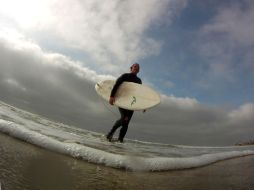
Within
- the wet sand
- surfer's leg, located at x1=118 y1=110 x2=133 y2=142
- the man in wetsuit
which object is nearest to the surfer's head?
the man in wetsuit

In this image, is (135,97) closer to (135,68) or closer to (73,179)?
(135,68)

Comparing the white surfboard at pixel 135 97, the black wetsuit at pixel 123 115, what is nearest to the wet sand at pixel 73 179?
the black wetsuit at pixel 123 115

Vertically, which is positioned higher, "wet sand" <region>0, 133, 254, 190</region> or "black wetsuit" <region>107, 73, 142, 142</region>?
"black wetsuit" <region>107, 73, 142, 142</region>

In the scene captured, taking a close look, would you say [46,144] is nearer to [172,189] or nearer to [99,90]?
[172,189]

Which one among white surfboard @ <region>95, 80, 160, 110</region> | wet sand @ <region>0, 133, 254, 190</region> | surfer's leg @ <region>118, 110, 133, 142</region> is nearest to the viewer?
wet sand @ <region>0, 133, 254, 190</region>

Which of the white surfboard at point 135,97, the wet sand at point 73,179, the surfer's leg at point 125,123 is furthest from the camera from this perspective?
the white surfboard at point 135,97

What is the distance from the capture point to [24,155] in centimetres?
393

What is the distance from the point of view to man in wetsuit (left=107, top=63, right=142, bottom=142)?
8.51m

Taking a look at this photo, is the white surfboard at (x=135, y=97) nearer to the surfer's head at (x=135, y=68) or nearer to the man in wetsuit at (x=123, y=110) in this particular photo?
the man in wetsuit at (x=123, y=110)

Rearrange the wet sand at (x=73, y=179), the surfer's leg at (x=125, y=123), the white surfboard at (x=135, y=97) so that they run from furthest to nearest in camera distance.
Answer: the white surfboard at (x=135, y=97) < the surfer's leg at (x=125, y=123) < the wet sand at (x=73, y=179)

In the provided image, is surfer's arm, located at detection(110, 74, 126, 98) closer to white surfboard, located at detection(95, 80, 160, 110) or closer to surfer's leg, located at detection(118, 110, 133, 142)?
white surfboard, located at detection(95, 80, 160, 110)

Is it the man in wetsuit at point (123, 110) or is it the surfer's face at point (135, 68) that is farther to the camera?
the surfer's face at point (135, 68)

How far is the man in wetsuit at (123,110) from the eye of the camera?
335 inches

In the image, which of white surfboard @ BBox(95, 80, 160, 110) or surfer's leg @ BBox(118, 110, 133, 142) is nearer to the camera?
surfer's leg @ BBox(118, 110, 133, 142)
